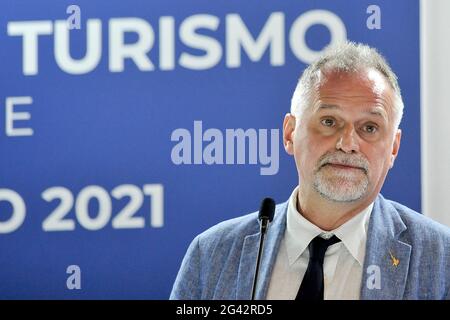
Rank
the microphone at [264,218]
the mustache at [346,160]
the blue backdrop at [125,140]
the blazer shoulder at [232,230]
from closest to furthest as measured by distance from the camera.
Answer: the microphone at [264,218] < the mustache at [346,160] < the blazer shoulder at [232,230] < the blue backdrop at [125,140]

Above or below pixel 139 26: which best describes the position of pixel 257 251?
below

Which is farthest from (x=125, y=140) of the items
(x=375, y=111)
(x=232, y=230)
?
(x=375, y=111)

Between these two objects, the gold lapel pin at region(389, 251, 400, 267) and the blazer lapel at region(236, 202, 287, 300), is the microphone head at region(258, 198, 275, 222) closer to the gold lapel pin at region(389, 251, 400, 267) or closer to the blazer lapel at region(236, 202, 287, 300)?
the blazer lapel at region(236, 202, 287, 300)

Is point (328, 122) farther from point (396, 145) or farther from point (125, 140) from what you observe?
point (125, 140)

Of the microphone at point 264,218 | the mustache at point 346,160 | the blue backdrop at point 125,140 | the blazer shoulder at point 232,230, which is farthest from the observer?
the blue backdrop at point 125,140

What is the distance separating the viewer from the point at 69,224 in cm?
296

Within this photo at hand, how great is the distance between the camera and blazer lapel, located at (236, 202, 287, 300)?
2.56 meters

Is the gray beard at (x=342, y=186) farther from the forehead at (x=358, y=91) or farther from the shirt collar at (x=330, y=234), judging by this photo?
the forehead at (x=358, y=91)

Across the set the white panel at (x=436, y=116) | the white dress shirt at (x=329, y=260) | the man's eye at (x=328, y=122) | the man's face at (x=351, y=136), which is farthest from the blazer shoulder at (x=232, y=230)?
the white panel at (x=436, y=116)

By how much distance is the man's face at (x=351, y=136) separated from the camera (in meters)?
2.60

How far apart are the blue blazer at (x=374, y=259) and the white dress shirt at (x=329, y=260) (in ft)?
0.08

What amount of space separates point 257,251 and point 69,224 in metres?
0.77
